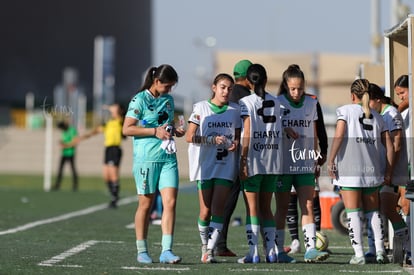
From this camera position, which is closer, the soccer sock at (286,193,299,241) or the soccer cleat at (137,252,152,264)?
the soccer cleat at (137,252,152,264)

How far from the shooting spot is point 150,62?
9912 centimetres

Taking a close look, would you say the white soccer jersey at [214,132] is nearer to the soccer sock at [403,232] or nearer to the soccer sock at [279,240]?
the soccer sock at [279,240]

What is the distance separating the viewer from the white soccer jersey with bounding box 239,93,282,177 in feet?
38.4

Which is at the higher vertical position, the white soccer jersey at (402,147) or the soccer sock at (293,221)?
the white soccer jersey at (402,147)

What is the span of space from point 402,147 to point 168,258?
2.65 meters

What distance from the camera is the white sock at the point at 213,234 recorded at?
11.8 m

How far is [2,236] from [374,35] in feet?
75.7

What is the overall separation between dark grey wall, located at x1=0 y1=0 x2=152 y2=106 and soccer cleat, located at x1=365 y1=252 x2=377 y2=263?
53511 millimetres

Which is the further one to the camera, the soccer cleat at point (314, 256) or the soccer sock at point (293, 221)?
the soccer sock at point (293, 221)

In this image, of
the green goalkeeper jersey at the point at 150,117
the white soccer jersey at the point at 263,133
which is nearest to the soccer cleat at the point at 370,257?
the white soccer jersey at the point at 263,133

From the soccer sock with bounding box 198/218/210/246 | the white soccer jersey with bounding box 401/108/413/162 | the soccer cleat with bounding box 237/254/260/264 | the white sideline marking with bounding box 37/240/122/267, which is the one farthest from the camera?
the white soccer jersey with bounding box 401/108/413/162

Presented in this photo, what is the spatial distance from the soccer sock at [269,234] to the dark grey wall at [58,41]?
5350 centimetres

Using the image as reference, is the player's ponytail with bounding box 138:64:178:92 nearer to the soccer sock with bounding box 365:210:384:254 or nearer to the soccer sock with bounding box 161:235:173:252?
the soccer sock with bounding box 161:235:173:252

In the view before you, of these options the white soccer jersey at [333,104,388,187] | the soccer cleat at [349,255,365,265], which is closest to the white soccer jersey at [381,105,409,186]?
the white soccer jersey at [333,104,388,187]
